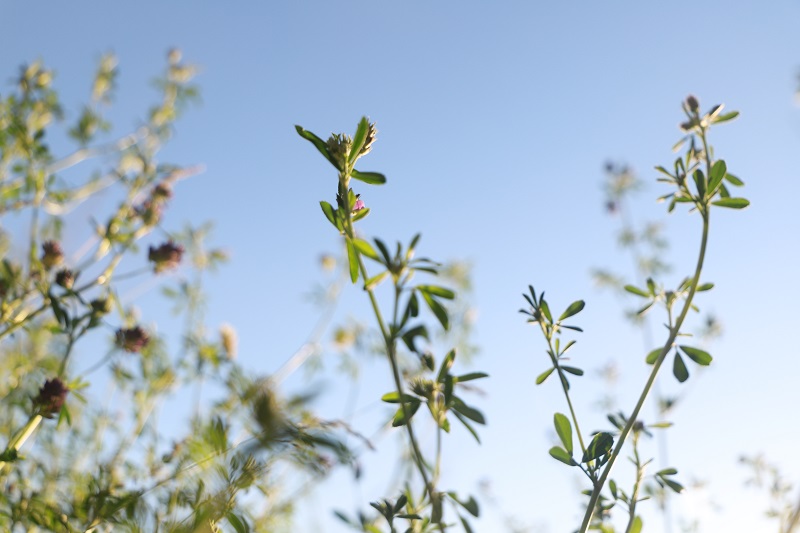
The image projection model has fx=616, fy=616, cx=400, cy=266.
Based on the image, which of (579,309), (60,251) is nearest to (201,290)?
(60,251)

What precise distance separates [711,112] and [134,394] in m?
2.64

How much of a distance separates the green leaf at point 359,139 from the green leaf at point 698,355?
2.10 feet

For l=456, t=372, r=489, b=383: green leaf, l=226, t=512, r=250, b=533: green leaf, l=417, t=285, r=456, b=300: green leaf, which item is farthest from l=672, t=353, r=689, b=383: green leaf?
l=226, t=512, r=250, b=533: green leaf

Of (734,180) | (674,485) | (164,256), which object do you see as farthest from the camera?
(164,256)

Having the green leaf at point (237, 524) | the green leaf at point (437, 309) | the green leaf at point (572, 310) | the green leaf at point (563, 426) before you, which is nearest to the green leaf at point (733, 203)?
the green leaf at point (572, 310)

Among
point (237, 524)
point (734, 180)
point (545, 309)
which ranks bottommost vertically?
point (237, 524)

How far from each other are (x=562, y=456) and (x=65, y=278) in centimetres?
142

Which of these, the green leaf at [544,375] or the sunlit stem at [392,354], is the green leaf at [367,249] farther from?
the green leaf at [544,375]

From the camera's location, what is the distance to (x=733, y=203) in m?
1.06

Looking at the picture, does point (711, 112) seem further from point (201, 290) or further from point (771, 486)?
point (201, 290)

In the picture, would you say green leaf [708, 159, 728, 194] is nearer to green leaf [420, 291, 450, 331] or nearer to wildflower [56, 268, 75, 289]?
green leaf [420, 291, 450, 331]

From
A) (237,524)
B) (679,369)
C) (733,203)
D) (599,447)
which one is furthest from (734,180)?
(237,524)

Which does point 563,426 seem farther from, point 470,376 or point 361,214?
point 361,214

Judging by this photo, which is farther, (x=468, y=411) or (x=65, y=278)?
(x=65, y=278)
